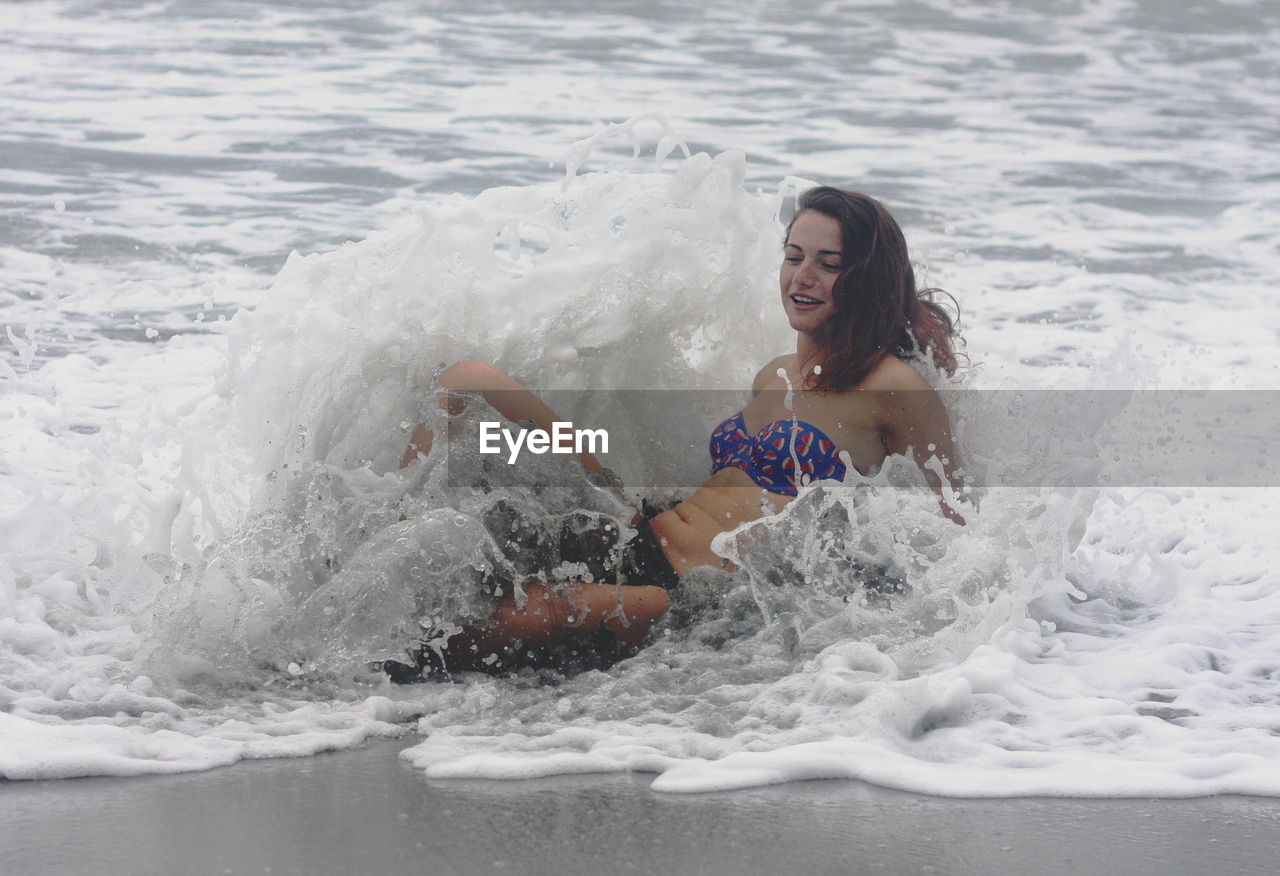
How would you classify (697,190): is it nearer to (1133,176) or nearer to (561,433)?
(561,433)

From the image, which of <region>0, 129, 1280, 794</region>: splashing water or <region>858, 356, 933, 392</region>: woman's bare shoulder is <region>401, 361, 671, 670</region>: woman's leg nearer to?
<region>0, 129, 1280, 794</region>: splashing water

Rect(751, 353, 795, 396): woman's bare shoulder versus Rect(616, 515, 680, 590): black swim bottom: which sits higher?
Rect(751, 353, 795, 396): woman's bare shoulder

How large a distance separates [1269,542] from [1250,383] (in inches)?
83.0

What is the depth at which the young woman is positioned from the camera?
14.5ft

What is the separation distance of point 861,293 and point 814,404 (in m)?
0.38

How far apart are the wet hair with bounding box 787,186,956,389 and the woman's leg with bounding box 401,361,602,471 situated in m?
0.93

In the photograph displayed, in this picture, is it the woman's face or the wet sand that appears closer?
the wet sand

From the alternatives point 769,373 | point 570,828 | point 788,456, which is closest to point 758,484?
point 788,456

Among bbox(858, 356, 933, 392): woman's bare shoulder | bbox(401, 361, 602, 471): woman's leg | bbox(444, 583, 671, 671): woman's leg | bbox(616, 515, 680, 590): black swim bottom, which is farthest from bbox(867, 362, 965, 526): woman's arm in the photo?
bbox(401, 361, 602, 471): woman's leg

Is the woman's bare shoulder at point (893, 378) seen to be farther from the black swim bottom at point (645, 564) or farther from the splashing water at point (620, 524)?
the black swim bottom at point (645, 564)

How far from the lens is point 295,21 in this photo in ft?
59.9

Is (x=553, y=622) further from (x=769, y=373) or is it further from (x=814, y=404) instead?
(x=769, y=373)

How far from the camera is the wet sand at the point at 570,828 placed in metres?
2.99

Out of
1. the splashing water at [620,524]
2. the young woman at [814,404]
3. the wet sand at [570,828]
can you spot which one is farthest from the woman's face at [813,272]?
the wet sand at [570,828]
